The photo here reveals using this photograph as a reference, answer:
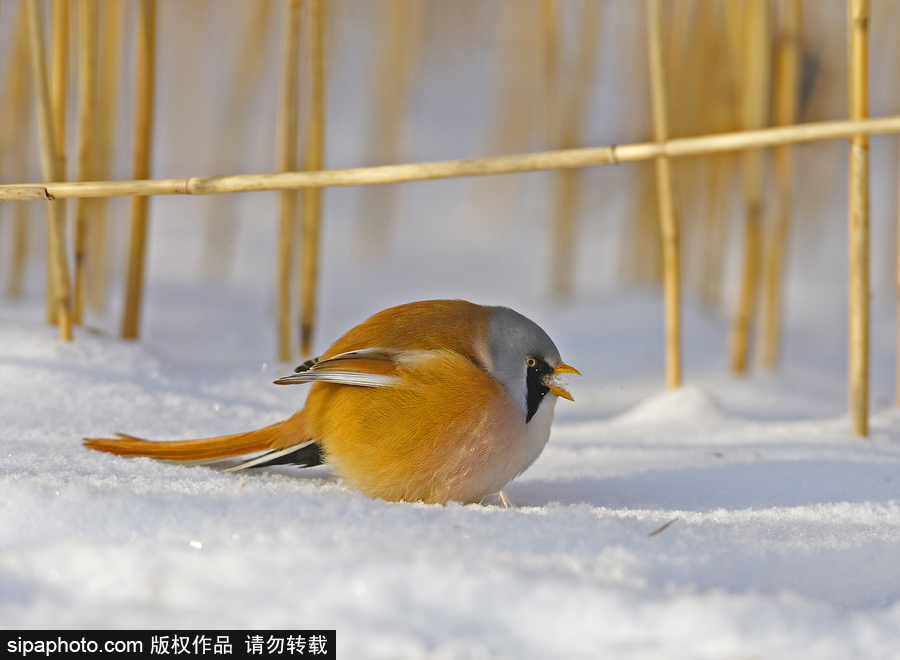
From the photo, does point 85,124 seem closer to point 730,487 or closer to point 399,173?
point 399,173

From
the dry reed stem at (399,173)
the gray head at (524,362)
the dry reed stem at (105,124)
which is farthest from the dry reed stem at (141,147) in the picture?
the gray head at (524,362)

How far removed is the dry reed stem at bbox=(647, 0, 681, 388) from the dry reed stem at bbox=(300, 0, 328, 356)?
842 millimetres

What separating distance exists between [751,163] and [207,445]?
192 cm

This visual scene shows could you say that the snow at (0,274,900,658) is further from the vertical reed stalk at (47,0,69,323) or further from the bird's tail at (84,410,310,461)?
the vertical reed stalk at (47,0,69,323)

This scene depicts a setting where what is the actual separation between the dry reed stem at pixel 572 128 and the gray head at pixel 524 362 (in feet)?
7.62

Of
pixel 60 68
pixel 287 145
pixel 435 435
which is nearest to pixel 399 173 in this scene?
pixel 435 435

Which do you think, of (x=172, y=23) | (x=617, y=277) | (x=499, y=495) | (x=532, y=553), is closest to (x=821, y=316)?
(x=617, y=277)

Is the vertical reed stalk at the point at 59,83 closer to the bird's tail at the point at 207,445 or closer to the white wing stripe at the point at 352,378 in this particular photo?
the bird's tail at the point at 207,445

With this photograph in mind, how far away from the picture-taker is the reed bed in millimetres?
1487

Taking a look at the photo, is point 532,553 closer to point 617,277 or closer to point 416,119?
point 617,277

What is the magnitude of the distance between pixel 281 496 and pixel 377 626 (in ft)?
1.32

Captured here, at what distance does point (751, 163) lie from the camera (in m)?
2.52

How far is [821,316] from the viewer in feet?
14.0

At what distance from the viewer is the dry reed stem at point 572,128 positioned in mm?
3453
